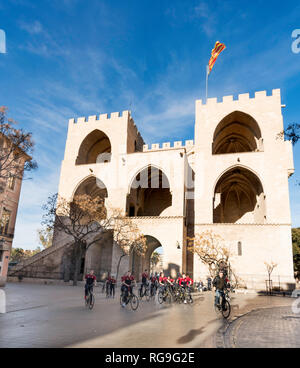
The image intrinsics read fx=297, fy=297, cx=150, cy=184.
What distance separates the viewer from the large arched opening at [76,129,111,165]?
3617 cm

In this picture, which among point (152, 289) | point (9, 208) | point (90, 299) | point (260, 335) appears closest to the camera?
point (260, 335)

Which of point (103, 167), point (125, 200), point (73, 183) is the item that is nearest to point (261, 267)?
point (125, 200)

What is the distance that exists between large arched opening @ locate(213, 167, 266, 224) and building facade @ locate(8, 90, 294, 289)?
13cm

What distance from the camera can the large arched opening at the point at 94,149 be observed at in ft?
119

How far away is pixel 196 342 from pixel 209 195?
2375cm

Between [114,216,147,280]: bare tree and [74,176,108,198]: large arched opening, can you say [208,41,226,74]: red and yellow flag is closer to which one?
[74,176,108,198]: large arched opening

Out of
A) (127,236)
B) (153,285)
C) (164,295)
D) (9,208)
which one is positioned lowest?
(164,295)

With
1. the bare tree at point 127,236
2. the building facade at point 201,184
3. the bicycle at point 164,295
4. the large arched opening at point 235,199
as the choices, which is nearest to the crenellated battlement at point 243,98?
the building facade at point 201,184

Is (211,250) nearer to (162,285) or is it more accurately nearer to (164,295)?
(162,285)

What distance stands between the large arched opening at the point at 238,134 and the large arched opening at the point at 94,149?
14.1 m

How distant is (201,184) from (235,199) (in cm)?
1084

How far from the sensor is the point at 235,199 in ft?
127

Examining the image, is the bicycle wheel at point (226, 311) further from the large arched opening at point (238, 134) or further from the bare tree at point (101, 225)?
the large arched opening at point (238, 134)

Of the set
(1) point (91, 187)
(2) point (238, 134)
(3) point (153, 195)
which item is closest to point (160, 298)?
(1) point (91, 187)
